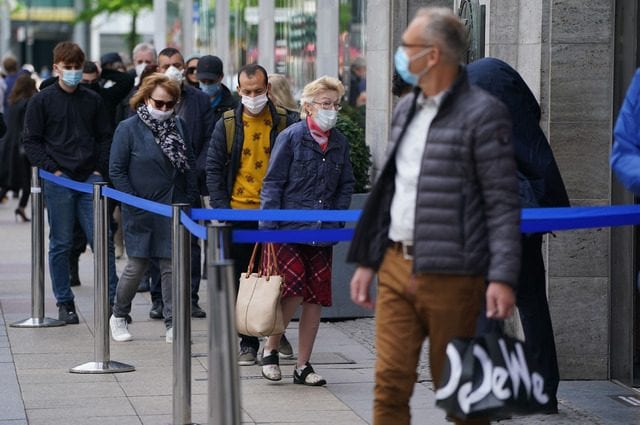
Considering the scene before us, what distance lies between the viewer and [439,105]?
5.07 meters

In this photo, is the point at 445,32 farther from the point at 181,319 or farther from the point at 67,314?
the point at 67,314

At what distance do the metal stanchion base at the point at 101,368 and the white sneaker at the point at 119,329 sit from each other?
1.08 metres

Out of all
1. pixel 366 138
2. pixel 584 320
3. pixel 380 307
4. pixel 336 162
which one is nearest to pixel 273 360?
pixel 336 162

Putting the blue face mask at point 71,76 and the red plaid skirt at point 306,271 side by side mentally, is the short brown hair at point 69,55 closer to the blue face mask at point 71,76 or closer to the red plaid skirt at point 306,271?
the blue face mask at point 71,76

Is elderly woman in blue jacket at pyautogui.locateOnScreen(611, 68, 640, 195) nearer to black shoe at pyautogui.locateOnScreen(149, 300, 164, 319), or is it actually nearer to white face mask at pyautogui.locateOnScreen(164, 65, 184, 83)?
black shoe at pyautogui.locateOnScreen(149, 300, 164, 319)

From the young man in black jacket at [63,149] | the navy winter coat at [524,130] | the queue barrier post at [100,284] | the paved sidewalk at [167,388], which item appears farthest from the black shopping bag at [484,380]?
the young man in black jacket at [63,149]

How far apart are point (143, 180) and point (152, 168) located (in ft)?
0.32

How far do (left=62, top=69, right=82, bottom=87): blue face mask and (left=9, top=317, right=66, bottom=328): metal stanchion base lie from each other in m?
1.73

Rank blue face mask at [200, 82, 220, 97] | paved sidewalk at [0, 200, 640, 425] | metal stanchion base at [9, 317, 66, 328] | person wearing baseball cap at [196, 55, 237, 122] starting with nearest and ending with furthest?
paved sidewalk at [0, 200, 640, 425] → metal stanchion base at [9, 317, 66, 328] → person wearing baseball cap at [196, 55, 237, 122] → blue face mask at [200, 82, 220, 97]

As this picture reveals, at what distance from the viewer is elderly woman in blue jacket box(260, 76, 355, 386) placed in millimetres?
8109

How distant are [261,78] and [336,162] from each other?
2.79 ft

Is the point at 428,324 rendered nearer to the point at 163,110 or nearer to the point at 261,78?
the point at 261,78

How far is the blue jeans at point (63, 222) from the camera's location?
10.3 m

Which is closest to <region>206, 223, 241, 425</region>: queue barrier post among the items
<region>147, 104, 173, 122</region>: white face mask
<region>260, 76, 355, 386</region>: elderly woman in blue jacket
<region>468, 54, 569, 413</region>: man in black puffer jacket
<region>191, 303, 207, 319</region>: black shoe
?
<region>468, 54, 569, 413</region>: man in black puffer jacket
